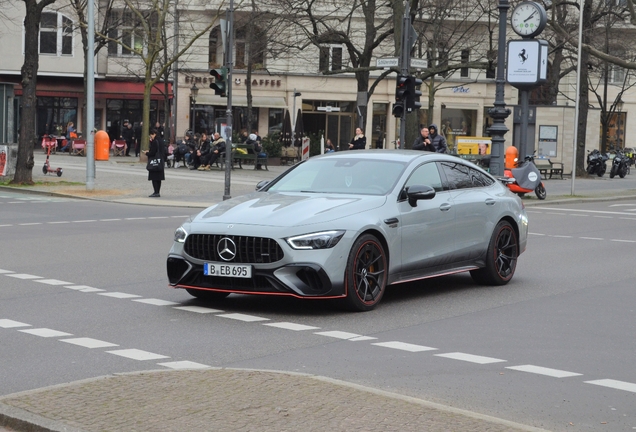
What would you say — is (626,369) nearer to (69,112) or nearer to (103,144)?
(103,144)

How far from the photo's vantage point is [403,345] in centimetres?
863

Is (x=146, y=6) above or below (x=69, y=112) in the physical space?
above

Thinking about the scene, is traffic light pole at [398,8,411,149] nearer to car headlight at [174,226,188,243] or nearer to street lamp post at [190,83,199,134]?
car headlight at [174,226,188,243]

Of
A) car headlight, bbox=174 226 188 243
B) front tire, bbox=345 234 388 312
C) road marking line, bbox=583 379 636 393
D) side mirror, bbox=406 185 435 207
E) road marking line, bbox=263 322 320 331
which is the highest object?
side mirror, bbox=406 185 435 207

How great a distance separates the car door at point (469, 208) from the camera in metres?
11.7

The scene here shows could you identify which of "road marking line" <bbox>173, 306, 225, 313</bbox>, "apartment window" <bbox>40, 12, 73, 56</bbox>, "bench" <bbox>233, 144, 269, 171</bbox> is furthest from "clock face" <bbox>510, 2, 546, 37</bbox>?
"apartment window" <bbox>40, 12, 73, 56</bbox>

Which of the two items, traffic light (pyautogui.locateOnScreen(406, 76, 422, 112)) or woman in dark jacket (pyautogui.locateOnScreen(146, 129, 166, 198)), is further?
woman in dark jacket (pyautogui.locateOnScreen(146, 129, 166, 198))

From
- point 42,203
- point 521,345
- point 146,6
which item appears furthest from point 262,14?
point 521,345

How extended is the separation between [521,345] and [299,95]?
185ft

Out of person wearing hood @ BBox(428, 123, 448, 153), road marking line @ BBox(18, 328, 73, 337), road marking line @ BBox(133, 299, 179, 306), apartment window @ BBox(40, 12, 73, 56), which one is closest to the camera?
road marking line @ BBox(18, 328, 73, 337)

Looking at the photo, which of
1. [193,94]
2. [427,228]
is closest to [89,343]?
[427,228]

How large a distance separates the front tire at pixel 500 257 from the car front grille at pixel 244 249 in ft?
10.9

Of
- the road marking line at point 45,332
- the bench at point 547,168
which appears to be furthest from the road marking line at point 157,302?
the bench at point 547,168

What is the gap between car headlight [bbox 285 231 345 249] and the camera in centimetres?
977
